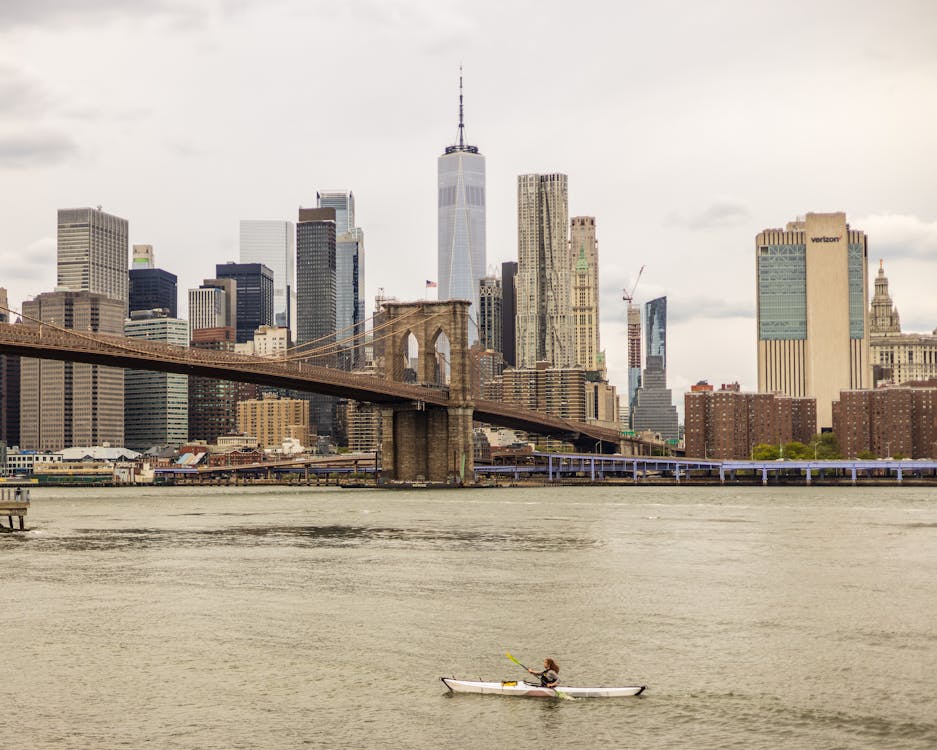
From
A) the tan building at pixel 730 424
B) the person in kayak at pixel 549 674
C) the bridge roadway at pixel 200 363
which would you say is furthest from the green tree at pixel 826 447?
the person in kayak at pixel 549 674

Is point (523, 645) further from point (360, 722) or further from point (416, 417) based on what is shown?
point (416, 417)

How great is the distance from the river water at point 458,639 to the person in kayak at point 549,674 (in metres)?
0.52

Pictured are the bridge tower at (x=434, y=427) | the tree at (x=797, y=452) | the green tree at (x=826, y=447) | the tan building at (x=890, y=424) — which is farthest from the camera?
the tan building at (x=890, y=424)

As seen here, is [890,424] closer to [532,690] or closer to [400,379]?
[400,379]

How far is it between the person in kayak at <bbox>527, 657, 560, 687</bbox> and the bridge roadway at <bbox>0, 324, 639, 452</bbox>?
54.1m

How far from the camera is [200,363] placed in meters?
81.2

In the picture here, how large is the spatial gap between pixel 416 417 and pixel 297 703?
307 ft

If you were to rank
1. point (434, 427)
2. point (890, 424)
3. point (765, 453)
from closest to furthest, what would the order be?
1. point (434, 427)
2. point (765, 453)
3. point (890, 424)

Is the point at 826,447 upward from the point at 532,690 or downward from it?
upward

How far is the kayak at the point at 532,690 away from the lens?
22625 mm

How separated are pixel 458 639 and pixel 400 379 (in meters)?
95.4

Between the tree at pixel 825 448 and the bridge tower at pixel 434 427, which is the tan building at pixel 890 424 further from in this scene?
the bridge tower at pixel 434 427

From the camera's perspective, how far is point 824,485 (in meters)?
134

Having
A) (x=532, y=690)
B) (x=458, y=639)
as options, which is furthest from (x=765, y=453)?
(x=532, y=690)
